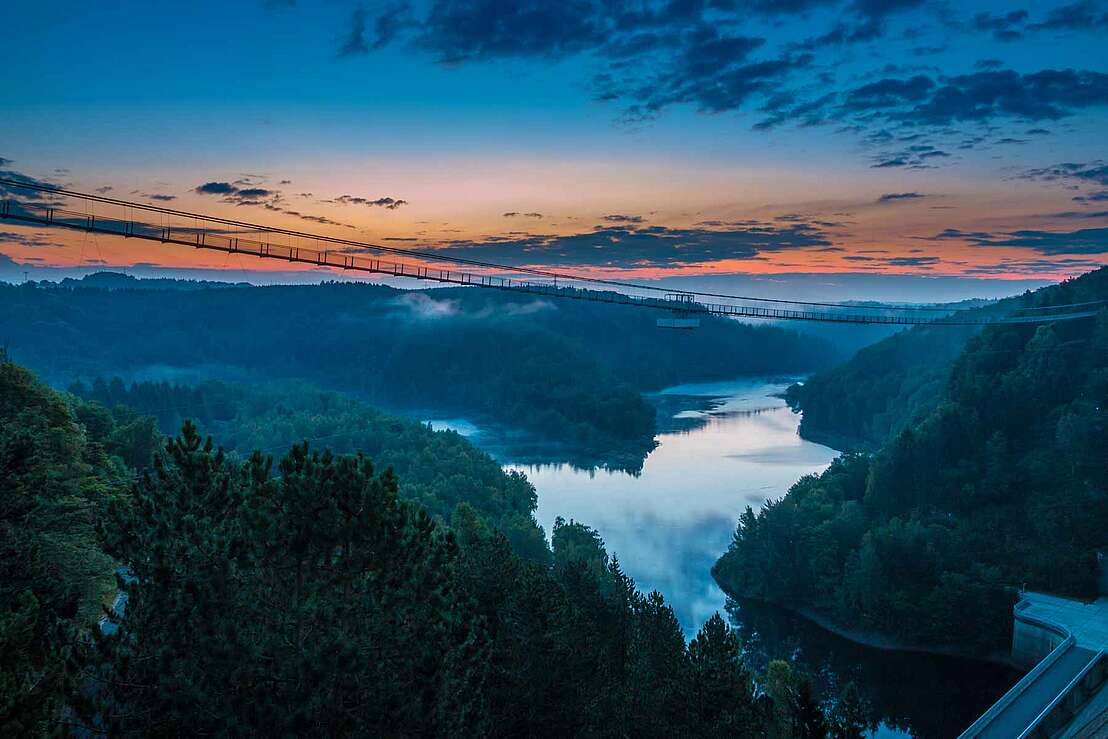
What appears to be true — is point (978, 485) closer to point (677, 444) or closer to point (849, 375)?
point (677, 444)

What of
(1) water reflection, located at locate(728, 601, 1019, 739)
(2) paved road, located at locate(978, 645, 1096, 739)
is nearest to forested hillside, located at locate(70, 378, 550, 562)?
(1) water reflection, located at locate(728, 601, 1019, 739)

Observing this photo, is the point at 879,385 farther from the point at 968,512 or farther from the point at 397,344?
the point at 397,344

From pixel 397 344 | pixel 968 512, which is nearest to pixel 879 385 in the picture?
pixel 968 512

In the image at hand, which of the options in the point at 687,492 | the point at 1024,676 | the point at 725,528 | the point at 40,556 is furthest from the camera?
the point at 687,492

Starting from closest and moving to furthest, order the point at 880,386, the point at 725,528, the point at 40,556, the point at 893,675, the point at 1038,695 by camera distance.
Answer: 1. the point at 40,556
2. the point at 1038,695
3. the point at 893,675
4. the point at 725,528
5. the point at 880,386

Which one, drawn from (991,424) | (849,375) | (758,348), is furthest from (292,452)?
(758,348)

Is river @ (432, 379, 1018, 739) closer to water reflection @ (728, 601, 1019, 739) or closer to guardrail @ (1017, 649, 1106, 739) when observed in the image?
water reflection @ (728, 601, 1019, 739)
